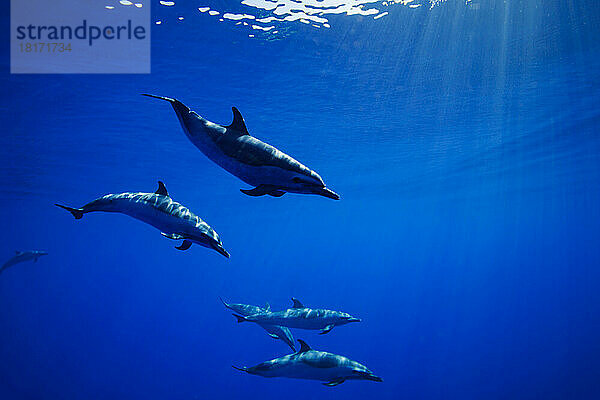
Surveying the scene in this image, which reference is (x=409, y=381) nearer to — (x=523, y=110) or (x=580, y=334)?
(x=580, y=334)

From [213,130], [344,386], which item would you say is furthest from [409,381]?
[213,130]

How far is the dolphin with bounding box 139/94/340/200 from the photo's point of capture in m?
2.78

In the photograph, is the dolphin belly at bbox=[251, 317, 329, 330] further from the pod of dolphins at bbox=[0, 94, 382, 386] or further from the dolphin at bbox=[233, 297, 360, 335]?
the pod of dolphins at bbox=[0, 94, 382, 386]

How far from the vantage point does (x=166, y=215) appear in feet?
13.7

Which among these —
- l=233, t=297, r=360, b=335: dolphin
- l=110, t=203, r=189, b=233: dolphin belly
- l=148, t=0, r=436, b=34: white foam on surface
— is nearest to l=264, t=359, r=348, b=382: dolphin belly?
l=233, t=297, r=360, b=335: dolphin

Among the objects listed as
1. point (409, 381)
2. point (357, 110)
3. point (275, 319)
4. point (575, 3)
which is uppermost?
point (575, 3)

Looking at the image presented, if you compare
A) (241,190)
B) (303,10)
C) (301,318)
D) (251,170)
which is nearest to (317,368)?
(301,318)

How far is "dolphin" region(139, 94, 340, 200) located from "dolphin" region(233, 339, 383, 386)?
6.20 meters

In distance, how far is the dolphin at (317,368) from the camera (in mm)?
7801

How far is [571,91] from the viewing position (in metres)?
16.8

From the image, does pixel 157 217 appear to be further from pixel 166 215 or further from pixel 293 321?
pixel 293 321

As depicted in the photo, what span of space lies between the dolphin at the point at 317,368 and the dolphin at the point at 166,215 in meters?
4.92

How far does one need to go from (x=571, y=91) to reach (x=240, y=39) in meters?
15.9

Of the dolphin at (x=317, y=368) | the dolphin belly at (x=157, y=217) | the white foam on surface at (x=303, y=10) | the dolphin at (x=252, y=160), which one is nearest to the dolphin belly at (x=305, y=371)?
the dolphin at (x=317, y=368)
